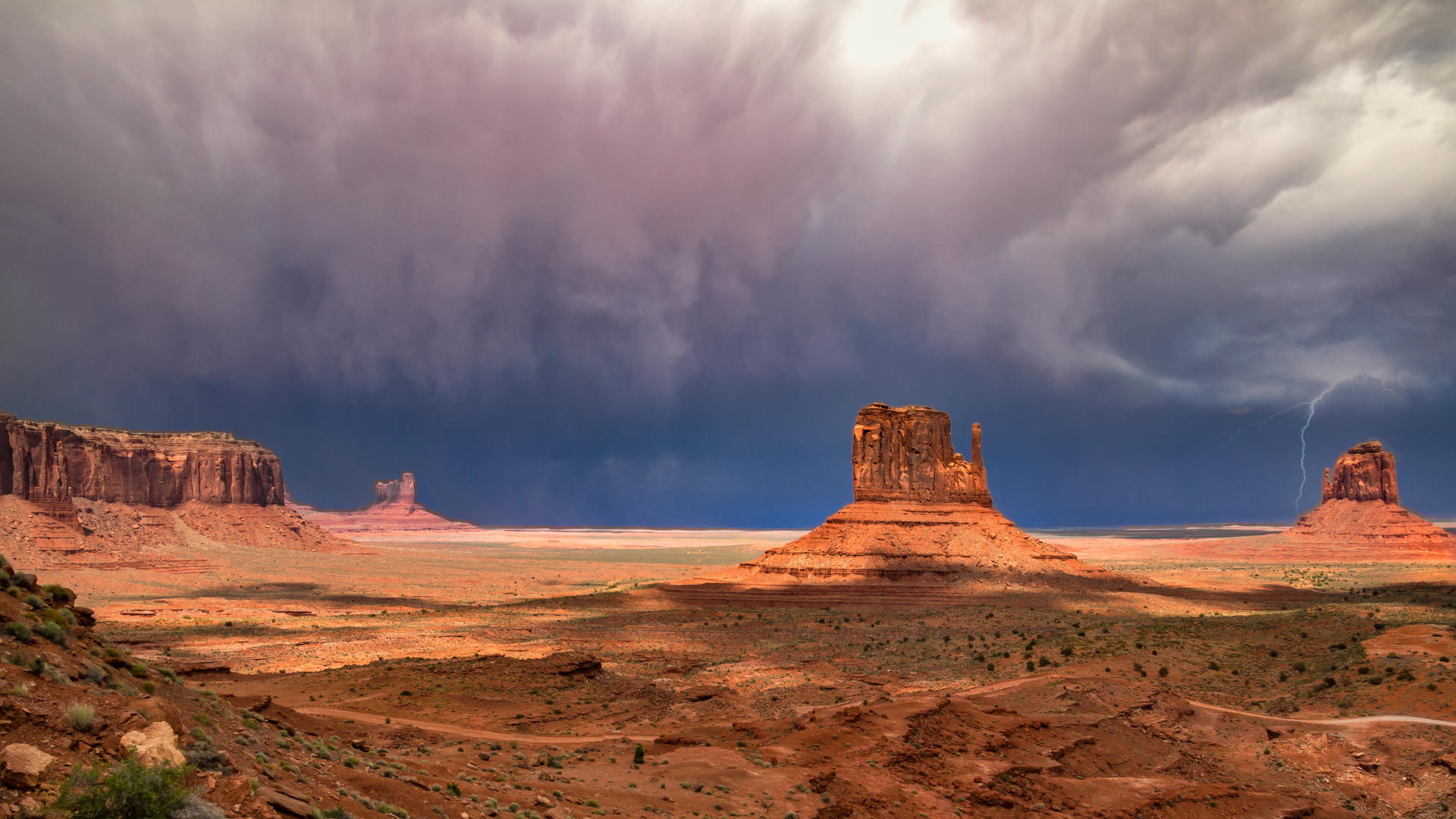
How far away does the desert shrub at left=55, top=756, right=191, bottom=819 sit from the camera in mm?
7422

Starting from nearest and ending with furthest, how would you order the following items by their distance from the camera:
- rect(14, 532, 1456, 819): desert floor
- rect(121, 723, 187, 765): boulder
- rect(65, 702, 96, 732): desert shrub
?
rect(65, 702, 96, 732): desert shrub, rect(121, 723, 187, 765): boulder, rect(14, 532, 1456, 819): desert floor

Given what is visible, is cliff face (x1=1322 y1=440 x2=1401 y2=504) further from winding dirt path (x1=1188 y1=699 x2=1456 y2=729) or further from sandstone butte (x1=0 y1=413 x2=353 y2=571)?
sandstone butte (x1=0 y1=413 x2=353 y2=571)

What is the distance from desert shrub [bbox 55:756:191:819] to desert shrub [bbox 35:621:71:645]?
458 cm

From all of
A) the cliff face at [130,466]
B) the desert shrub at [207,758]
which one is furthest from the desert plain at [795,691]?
the cliff face at [130,466]

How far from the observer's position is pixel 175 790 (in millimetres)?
8016

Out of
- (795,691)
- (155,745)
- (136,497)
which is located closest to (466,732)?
(795,691)

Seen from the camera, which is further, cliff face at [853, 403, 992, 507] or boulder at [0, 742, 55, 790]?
cliff face at [853, 403, 992, 507]

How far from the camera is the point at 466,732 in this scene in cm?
2488

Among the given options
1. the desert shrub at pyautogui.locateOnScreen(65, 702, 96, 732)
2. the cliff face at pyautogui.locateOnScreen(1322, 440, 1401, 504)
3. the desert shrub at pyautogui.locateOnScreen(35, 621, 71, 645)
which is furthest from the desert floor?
the cliff face at pyautogui.locateOnScreen(1322, 440, 1401, 504)

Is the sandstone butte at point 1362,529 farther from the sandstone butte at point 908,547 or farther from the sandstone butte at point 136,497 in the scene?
the sandstone butte at point 136,497

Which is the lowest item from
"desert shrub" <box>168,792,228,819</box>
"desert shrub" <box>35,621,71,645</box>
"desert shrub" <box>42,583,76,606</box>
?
"desert shrub" <box>168,792,228,819</box>

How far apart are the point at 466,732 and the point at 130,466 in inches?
4870

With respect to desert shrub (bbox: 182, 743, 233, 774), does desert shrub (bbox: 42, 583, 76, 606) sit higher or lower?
higher

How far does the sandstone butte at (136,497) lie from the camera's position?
89.7 metres
